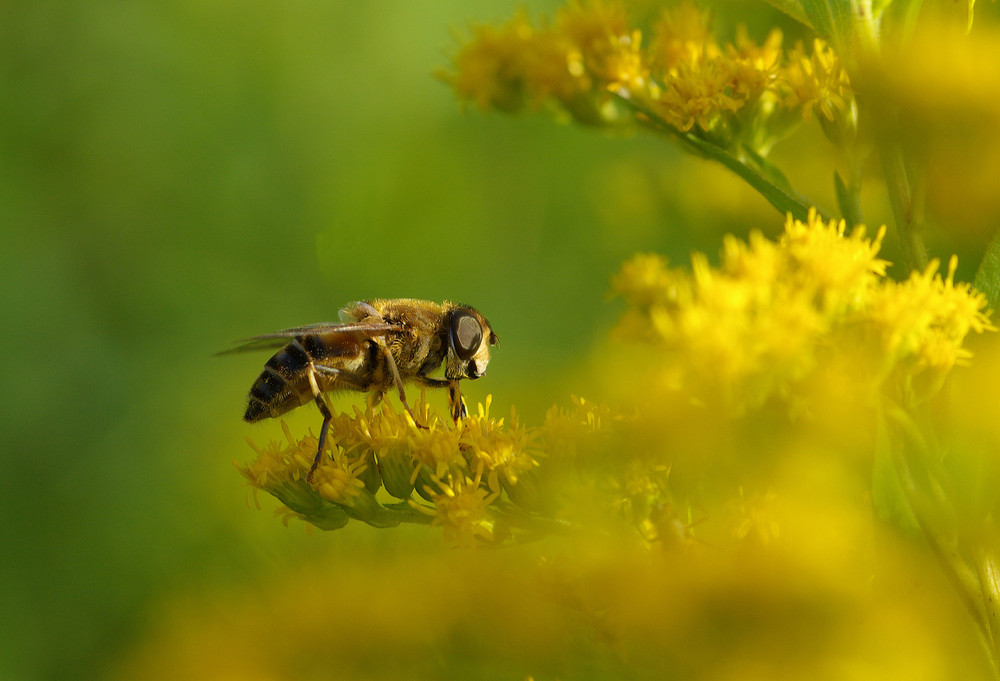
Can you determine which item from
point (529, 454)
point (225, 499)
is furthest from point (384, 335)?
point (529, 454)

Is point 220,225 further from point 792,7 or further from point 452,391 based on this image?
point 792,7

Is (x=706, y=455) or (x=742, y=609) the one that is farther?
(x=706, y=455)

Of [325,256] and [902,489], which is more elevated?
[902,489]

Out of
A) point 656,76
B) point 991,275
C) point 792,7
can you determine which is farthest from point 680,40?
point 991,275

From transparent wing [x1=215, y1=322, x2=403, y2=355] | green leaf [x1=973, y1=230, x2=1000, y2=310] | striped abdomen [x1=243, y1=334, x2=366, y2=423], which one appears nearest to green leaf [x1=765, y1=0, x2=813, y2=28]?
green leaf [x1=973, y1=230, x2=1000, y2=310]

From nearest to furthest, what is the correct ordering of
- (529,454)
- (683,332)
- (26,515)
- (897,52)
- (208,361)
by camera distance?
(683,332), (897,52), (529,454), (26,515), (208,361)

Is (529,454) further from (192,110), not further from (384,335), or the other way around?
(192,110)
